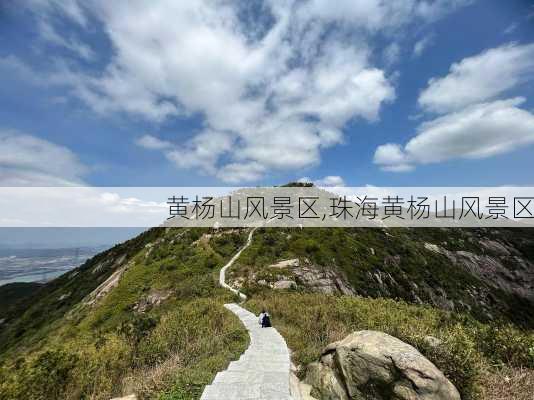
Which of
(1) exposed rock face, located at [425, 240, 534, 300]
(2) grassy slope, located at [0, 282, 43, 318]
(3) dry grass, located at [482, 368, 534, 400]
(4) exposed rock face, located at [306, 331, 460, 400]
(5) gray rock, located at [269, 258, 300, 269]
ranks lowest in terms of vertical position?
(2) grassy slope, located at [0, 282, 43, 318]

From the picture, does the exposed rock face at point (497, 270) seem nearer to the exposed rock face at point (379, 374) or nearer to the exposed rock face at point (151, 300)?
the exposed rock face at point (151, 300)

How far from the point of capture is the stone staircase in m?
7.77

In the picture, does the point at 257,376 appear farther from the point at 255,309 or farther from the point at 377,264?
the point at 377,264

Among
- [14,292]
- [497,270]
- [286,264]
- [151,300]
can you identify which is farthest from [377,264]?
[14,292]

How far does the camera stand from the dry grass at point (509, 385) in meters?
7.56

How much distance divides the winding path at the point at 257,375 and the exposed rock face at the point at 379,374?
Answer: 1.24 m

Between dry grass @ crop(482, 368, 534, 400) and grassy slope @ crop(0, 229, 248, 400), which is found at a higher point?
dry grass @ crop(482, 368, 534, 400)

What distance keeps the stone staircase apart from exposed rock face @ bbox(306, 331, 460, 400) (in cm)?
121

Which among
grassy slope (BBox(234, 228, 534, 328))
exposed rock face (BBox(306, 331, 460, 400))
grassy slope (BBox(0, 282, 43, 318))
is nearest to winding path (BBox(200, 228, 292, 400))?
exposed rock face (BBox(306, 331, 460, 400))

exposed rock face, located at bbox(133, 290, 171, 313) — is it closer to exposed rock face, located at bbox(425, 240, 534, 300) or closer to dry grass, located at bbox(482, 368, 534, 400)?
dry grass, located at bbox(482, 368, 534, 400)

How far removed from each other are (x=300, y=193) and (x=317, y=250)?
178ft

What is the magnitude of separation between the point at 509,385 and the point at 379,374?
12.3ft

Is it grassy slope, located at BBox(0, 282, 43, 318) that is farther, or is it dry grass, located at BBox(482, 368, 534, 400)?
grassy slope, located at BBox(0, 282, 43, 318)

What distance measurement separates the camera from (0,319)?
224ft
